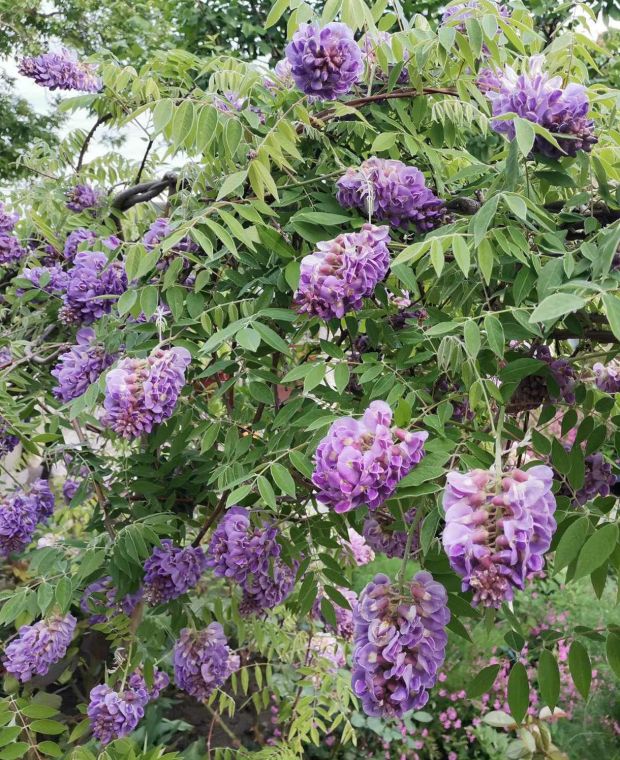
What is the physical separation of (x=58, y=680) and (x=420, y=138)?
2.73m

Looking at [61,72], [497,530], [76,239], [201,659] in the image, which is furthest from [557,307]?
[61,72]

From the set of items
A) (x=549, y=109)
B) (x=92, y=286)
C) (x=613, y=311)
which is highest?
(x=549, y=109)

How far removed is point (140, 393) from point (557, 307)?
2.31ft

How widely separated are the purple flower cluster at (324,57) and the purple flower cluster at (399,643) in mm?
827

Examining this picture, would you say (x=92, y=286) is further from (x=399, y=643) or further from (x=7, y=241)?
(x=399, y=643)

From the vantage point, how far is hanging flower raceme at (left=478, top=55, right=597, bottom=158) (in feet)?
3.41

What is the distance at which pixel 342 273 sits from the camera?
41.5 inches

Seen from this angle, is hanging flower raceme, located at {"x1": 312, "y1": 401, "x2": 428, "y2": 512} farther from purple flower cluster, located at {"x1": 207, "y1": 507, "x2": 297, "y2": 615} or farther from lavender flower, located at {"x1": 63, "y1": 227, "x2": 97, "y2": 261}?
lavender flower, located at {"x1": 63, "y1": 227, "x2": 97, "y2": 261}

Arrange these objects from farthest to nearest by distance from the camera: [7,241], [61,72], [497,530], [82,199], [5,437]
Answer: [61,72] → [82,199] → [7,241] → [5,437] → [497,530]

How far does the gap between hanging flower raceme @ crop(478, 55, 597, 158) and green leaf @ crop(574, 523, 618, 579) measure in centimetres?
56

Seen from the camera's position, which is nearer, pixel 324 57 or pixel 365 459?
pixel 365 459

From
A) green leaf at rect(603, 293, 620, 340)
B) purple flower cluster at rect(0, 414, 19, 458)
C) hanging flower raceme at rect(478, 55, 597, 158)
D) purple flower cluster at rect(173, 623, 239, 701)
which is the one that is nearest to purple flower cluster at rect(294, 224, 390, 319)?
hanging flower raceme at rect(478, 55, 597, 158)

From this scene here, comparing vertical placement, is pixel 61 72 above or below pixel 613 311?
above

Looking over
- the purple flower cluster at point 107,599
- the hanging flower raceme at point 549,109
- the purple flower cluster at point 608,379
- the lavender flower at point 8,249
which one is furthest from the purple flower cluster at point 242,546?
the lavender flower at point 8,249
